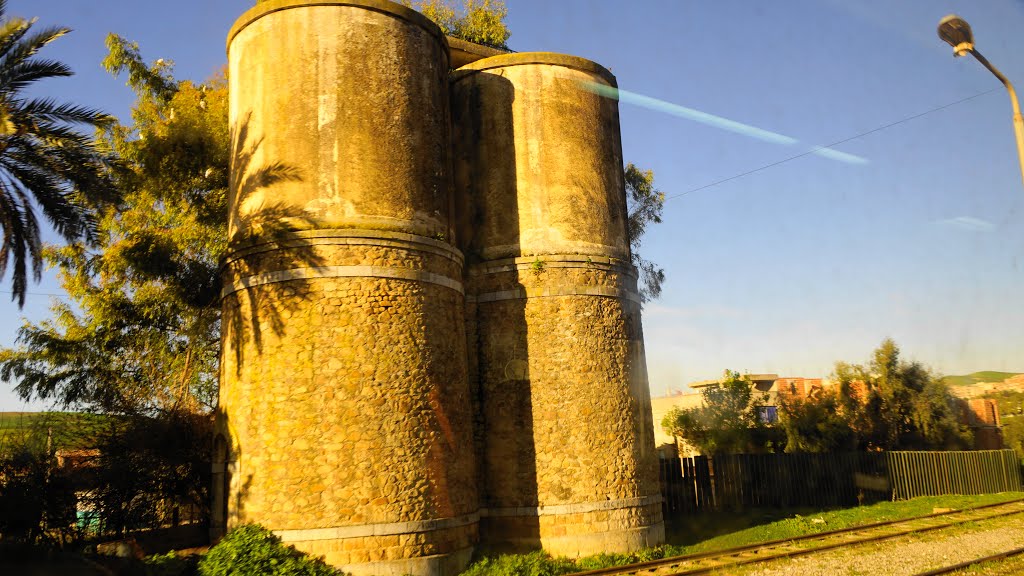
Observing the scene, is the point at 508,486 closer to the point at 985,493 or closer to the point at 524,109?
the point at 524,109

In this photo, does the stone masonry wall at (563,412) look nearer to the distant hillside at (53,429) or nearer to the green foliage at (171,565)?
the green foliage at (171,565)

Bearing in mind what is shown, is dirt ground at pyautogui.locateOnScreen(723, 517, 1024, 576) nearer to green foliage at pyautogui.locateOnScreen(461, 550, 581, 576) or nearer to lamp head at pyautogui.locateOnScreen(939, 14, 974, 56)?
green foliage at pyautogui.locateOnScreen(461, 550, 581, 576)

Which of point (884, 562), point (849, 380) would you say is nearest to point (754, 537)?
point (884, 562)

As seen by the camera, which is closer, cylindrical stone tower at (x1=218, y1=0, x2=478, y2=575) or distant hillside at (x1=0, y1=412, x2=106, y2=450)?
cylindrical stone tower at (x1=218, y1=0, x2=478, y2=575)

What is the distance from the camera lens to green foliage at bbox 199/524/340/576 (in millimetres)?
13438

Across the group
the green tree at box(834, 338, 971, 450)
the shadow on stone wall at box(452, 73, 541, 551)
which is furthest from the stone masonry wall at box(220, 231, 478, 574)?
the green tree at box(834, 338, 971, 450)

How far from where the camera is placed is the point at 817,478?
2655 cm

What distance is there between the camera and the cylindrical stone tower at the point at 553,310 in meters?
17.4

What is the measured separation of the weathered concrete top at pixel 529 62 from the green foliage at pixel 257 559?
12155 millimetres

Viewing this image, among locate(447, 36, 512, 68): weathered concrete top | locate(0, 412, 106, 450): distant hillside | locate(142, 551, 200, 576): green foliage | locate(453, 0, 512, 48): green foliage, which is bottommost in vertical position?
locate(142, 551, 200, 576): green foliage

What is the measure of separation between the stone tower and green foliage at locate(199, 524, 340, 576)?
0.26m

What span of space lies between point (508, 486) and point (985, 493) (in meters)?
22.3

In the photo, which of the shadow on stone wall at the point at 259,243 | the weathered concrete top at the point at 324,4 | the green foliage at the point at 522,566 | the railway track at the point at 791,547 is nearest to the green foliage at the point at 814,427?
the railway track at the point at 791,547

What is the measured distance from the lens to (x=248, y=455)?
14.9 metres
